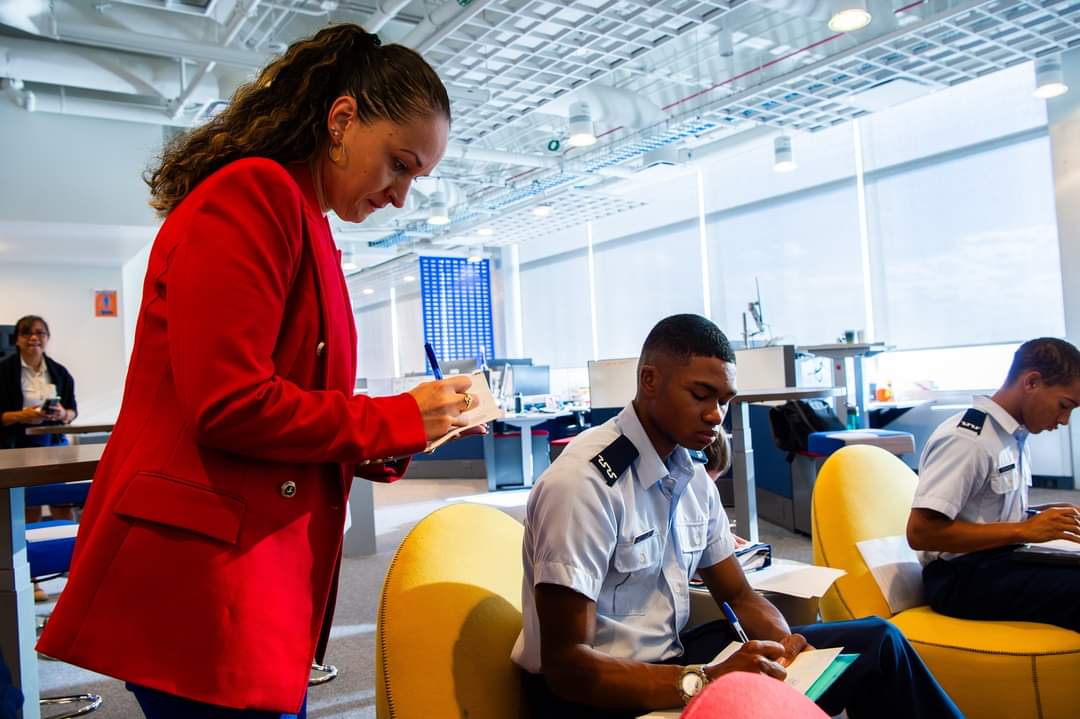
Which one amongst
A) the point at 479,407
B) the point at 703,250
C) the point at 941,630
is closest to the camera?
the point at 479,407

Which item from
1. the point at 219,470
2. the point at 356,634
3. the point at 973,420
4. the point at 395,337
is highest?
the point at 395,337

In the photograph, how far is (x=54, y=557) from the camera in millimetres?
2467

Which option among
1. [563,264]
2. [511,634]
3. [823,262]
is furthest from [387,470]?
[563,264]

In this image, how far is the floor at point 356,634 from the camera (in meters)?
2.86

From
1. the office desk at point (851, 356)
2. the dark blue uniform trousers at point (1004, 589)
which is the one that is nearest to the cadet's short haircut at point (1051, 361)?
the dark blue uniform trousers at point (1004, 589)

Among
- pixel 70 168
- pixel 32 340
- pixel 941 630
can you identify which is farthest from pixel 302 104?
pixel 70 168

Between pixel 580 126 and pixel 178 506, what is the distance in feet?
19.4

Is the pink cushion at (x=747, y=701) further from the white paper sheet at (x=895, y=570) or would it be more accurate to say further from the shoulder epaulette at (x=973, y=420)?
the shoulder epaulette at (x=973, y=420)

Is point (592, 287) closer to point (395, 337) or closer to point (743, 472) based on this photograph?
point (395, 337)

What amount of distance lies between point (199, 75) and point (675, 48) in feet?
12.1

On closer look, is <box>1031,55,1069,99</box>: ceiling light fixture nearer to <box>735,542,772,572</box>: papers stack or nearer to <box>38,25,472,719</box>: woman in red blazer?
<box>735,542,772,572</box>: papers stack

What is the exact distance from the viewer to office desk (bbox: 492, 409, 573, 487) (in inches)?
300

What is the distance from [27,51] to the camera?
17.8 ft

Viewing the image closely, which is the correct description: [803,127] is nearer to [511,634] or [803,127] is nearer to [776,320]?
[776,320]
